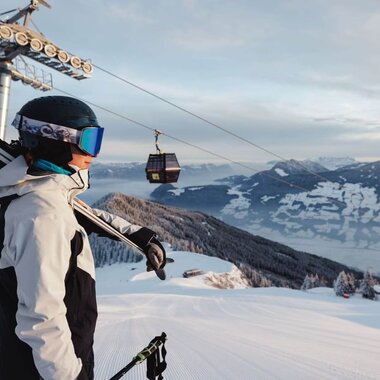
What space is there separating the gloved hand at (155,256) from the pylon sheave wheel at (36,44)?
7439 mm

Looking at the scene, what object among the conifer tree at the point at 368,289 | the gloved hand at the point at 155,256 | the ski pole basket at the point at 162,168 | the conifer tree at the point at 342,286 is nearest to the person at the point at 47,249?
the gloved hand at the point at 155,256

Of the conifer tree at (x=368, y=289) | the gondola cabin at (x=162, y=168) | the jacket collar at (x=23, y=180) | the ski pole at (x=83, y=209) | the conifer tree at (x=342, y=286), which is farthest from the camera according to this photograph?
the conifer tree at (x=368, y=289)

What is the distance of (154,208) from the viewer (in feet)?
556

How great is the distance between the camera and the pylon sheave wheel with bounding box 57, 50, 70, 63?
9273 mm

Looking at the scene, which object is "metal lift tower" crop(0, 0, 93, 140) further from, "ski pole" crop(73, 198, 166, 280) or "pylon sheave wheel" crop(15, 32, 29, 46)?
"ski pole" crop(73, 198, 166, 280)

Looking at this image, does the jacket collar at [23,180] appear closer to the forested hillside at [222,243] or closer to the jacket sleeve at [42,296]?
the jacket sleeve at [42,296]

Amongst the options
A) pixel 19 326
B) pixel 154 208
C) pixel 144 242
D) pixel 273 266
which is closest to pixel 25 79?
pixel 144 242

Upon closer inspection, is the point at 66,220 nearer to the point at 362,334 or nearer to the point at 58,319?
the point at 58,319

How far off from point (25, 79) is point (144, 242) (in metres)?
7.88

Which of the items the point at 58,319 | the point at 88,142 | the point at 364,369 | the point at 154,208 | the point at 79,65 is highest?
the point at 79,65

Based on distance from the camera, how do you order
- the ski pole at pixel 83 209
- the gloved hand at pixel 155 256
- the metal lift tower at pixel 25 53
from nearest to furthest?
1. the ski pole at pixel 83 209
2. the gloved hand at pixel 155 256
3. the metal lift tower at pixel 25 53

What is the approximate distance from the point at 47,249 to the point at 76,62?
8813 millimetres

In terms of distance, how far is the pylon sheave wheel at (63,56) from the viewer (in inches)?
365

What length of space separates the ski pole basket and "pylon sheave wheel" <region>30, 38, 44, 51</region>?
15.7ft
